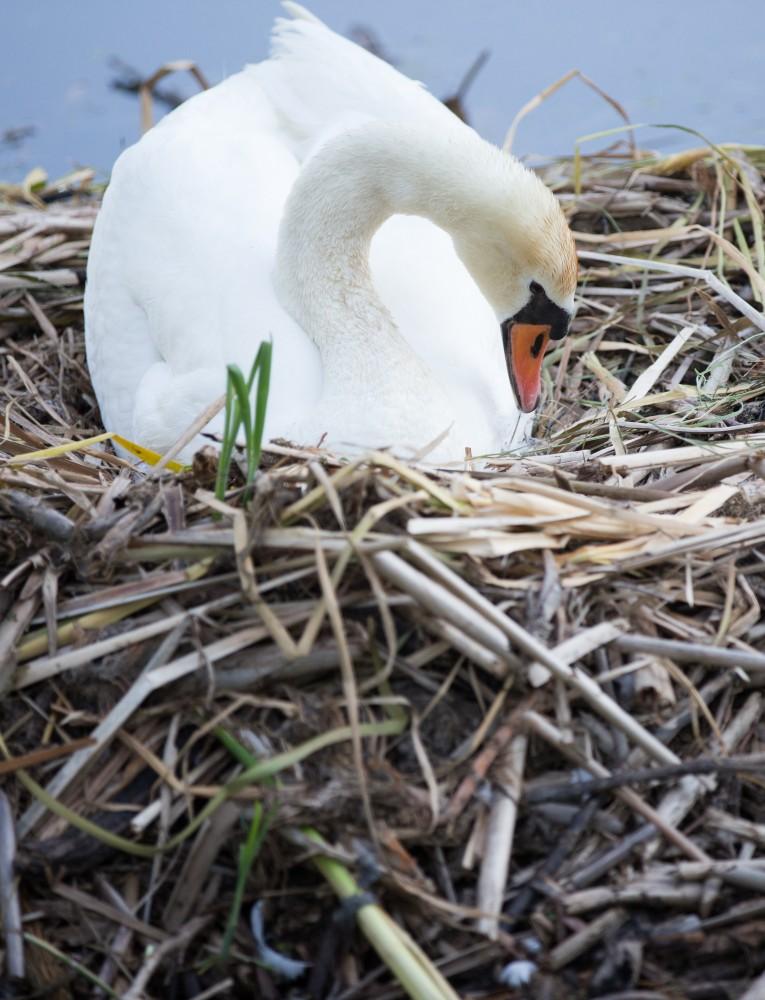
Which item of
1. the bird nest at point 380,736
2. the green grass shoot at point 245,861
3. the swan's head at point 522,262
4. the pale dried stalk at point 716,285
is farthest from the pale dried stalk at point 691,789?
the pale dried stalk at point 716,285

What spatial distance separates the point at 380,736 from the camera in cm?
200

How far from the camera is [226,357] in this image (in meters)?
2.93

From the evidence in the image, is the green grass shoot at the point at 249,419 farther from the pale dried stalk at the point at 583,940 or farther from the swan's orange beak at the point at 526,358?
the swan's orange beak at the point at 526,358

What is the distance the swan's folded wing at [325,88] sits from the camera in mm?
3574

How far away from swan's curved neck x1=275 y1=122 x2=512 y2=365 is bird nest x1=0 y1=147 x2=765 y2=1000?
0.72 m

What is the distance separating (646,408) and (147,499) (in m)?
Answer: 1.45

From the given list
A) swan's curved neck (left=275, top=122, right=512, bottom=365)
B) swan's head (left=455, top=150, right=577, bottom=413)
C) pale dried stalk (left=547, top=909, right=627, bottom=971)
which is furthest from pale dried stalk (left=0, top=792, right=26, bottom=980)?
swan's head (left=455, top=150, right=577, bottom=413)

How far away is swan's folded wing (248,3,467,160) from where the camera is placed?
11.7 feet

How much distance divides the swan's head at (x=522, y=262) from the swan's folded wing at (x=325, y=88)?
712 millimetres

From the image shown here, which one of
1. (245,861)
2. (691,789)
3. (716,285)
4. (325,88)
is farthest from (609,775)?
(325,88)

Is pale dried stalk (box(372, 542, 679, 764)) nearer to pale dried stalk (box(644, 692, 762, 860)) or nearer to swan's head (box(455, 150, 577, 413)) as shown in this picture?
pale dried stalk (box(644, 692, 762, 860))

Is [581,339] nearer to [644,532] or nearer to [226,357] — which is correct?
[226,357]

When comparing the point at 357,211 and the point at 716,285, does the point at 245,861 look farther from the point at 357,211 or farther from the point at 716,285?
the point at 716,285

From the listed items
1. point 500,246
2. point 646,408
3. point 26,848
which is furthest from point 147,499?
point 646,408
